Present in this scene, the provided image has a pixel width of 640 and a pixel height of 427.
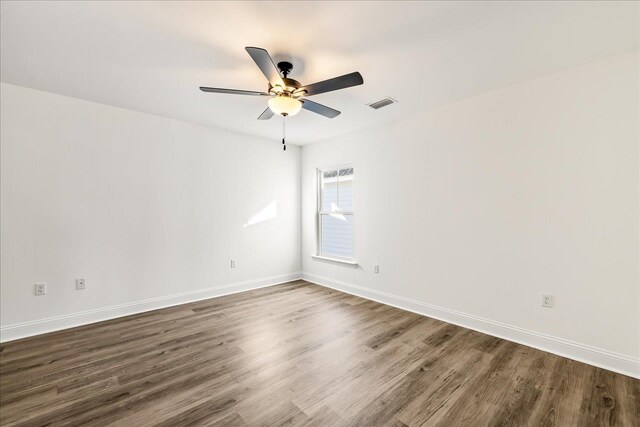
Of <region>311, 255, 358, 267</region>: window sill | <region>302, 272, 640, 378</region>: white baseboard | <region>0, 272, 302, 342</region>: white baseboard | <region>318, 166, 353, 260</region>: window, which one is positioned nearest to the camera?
<region>302, 272, 640, 378</region>: white baseboard

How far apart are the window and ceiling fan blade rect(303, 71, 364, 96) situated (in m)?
2.31

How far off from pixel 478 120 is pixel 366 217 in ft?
6.21

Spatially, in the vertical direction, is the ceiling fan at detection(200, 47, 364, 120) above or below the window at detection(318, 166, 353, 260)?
above

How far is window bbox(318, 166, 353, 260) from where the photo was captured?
451cm

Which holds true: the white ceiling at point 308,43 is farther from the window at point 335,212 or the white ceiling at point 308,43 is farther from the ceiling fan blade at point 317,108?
the window at point 335,212

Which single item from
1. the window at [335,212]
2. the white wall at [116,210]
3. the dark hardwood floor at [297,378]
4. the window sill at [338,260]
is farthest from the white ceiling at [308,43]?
the dark hardwood floor at [297,378]

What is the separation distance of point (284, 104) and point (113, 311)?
3205 mm

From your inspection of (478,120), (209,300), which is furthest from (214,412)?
(478,120)

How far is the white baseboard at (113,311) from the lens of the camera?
2785 millimetres

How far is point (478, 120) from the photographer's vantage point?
2.98m

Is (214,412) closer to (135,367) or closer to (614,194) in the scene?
(135,367)

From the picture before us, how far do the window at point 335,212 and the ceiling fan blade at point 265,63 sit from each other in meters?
2.47

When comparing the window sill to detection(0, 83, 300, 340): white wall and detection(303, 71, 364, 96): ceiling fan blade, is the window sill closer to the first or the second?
detection(0, 83, 300, 340): white wall

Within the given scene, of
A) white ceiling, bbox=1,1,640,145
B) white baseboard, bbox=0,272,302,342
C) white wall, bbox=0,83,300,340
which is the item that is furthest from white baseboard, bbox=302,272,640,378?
white ceiling, bbox=1,1,640,145
